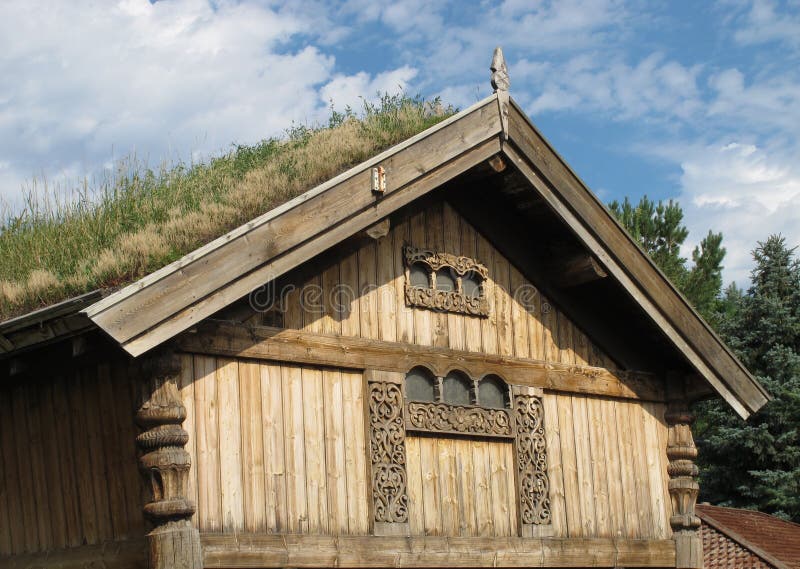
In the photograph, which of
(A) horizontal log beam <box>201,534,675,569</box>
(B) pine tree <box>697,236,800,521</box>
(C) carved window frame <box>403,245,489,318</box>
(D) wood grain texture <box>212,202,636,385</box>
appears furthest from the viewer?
(B) pine tree <box>697,236,800,521</box>

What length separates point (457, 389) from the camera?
10.4 meters

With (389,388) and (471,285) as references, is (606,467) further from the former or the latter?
(389,388)

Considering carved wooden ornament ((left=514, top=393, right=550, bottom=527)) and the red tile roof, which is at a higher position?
carved wooden ornament ((left=514, top=393, right=550, bottom=527))

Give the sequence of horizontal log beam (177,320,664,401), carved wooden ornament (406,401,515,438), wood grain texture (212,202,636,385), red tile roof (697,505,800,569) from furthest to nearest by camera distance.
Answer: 1. red tile roof (697,505,800,569)
2. carved wooden ornament (406,401,515,438)
3. wood grain texture (212,202,636,385)
4. horizontal log beam (177,320,664,401)

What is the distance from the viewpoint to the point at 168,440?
325 inches

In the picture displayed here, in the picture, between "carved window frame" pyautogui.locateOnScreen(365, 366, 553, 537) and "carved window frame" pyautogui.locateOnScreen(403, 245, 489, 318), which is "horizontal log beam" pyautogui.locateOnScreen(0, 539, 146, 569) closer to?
"carved window frame" pyautogui.locateOnScreen(365, 366, 553, 537)

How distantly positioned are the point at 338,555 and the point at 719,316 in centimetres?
1880

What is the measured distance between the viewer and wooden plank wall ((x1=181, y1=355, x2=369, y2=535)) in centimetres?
862

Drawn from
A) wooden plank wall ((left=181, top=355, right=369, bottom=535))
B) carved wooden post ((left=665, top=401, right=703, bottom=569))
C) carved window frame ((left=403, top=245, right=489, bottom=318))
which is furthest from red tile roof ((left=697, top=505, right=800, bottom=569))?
wooden plank wall ((left=181, top=355, right=369, bottom=535))

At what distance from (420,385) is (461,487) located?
0.95 m

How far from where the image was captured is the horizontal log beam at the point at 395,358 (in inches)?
351

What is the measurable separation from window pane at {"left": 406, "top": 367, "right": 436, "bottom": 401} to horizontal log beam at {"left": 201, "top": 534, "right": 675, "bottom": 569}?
1.19 m

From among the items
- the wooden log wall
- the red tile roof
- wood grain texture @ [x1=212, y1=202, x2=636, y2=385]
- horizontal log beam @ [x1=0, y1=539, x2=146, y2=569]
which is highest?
wood grain texture @ [x1=212, y1=202, x2=636, y2=385]

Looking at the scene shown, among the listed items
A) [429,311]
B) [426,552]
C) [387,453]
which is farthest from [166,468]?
[429,311]
